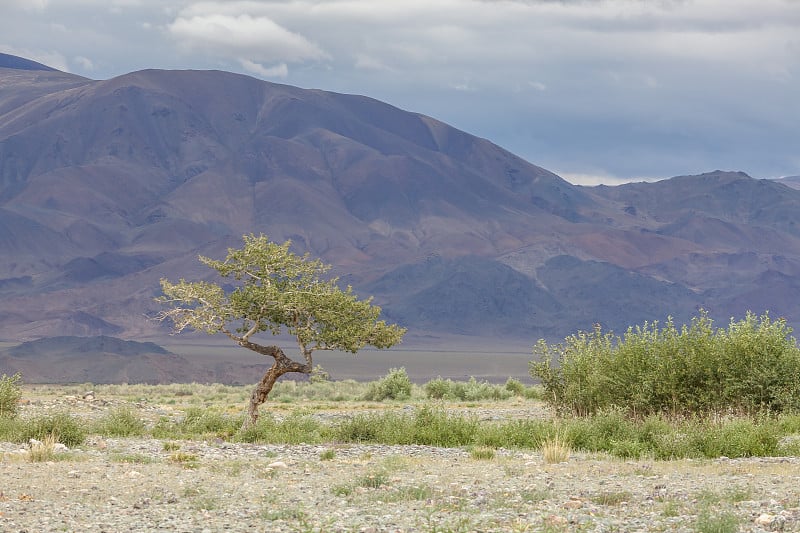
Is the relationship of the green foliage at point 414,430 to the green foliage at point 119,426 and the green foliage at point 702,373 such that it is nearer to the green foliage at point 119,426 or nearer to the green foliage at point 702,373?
the green foliage at point 702,373

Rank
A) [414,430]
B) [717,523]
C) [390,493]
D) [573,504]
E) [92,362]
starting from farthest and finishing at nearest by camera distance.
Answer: [92,362] → [414,430] → [390,493] → [573,504] → [717,523]

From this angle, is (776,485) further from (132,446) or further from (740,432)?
(132,446)

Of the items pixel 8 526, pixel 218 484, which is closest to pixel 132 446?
pixel 218 484

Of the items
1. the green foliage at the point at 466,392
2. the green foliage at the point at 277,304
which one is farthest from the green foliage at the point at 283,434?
the green foliage at the point at 466,392

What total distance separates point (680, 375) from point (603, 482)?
1018 centimetres

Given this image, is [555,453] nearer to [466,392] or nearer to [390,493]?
[390,493]

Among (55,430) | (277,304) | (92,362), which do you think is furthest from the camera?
(92,362)

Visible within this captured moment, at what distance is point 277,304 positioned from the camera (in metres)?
28.5

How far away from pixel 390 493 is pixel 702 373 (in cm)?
1296

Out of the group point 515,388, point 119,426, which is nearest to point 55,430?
point 119,426

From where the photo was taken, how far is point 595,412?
28.6 m

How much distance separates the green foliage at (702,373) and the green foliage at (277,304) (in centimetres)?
611

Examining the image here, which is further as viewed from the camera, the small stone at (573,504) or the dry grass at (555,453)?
the dry grass at (555,453)

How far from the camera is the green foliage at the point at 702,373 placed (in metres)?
27.5
